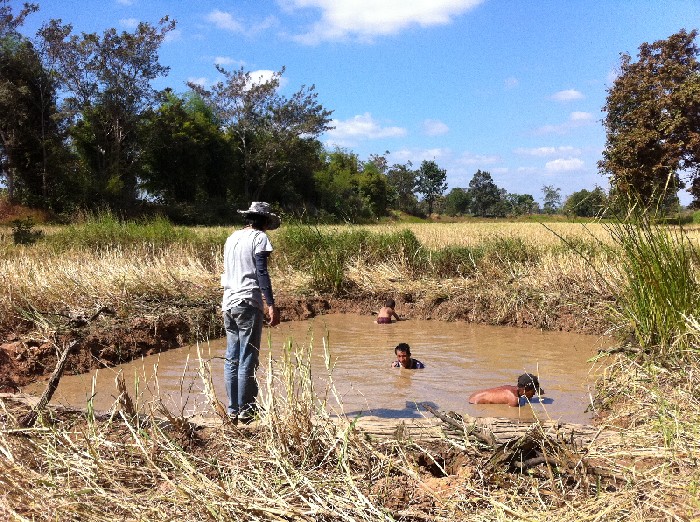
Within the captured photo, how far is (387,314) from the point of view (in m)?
10.6

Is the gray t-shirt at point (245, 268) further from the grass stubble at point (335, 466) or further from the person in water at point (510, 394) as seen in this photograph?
the person in water at point (510, 394)

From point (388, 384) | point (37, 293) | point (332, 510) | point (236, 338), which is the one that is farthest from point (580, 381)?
point (37, 293)

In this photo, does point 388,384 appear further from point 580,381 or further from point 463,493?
point 463,493

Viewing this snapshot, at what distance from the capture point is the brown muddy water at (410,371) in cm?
586

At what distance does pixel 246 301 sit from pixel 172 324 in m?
4.75

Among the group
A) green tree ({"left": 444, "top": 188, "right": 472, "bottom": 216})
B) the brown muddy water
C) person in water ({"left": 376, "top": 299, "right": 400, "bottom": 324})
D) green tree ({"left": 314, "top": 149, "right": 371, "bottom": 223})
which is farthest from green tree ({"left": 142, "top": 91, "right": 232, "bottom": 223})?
green tree ({"left": 444, "top": 188, "right": 472, "bottom": 216})

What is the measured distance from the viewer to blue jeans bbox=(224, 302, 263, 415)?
181 inches

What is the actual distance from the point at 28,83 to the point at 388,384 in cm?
2607

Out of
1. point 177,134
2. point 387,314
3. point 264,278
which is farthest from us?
point 177,134

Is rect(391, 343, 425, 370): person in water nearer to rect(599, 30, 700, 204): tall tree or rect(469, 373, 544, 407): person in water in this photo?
rect(469, 373, 544, 407): person in water

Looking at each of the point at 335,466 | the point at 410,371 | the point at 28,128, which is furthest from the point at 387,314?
the point at 28,128

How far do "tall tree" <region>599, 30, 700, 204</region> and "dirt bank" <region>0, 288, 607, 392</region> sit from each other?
13.4 metres

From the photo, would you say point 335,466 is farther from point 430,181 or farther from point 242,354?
point 430,181

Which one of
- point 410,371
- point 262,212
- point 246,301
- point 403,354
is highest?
point 262,212
